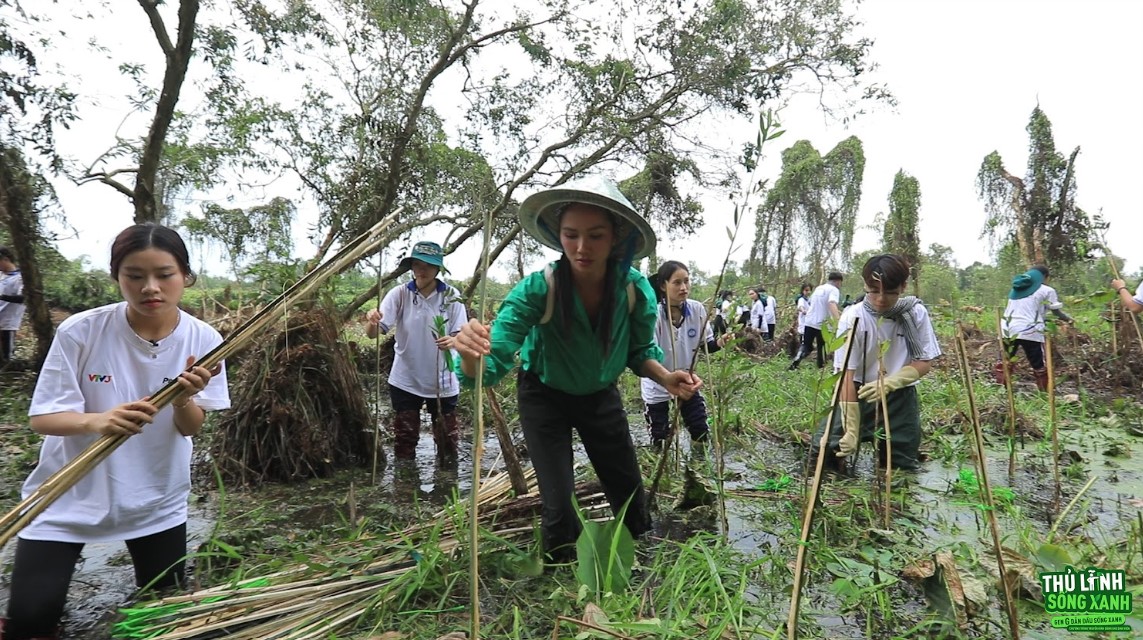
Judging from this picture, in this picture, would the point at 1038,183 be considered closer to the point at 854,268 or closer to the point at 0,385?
the point at 854,268

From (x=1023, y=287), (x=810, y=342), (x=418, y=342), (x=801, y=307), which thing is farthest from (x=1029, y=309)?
(x=418, y=342)

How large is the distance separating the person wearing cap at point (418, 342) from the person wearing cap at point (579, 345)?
207 cm

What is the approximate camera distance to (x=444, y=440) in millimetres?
4555

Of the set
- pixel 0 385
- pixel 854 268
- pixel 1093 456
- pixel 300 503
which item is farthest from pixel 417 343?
pixel 854 268

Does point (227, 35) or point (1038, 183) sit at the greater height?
point (1038, 183)

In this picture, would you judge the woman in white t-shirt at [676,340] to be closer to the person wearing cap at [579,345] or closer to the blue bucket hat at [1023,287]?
the person wearing cap at [579,345]

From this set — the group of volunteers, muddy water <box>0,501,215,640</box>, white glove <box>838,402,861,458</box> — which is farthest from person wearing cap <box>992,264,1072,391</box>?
muddy water <box>0,501,215,640</box>

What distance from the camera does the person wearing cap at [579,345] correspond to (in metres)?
2.11

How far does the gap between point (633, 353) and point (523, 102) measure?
842 centimetres

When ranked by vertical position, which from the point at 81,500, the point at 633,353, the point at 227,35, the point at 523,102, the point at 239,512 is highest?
the point at 523,102

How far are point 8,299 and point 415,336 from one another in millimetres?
6364

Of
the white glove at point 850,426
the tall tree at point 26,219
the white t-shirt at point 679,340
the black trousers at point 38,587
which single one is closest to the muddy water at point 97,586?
the black trousers at point 38,587

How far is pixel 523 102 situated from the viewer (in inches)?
389

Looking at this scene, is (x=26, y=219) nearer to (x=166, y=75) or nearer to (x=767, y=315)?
(x=166, y=75)
